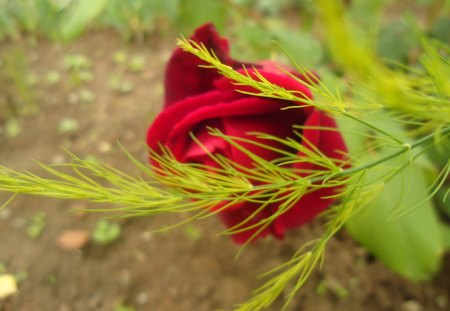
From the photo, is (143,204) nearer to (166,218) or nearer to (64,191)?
(64,191)

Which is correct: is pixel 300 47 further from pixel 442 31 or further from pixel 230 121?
pixel 230 121

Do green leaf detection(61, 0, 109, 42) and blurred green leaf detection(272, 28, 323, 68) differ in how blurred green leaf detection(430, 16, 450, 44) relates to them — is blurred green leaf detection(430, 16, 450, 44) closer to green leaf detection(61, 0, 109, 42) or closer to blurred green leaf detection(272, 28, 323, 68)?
blurred green leaf detection(272, 28, 323, 68)

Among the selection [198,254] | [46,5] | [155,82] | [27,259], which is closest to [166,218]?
[198,254]

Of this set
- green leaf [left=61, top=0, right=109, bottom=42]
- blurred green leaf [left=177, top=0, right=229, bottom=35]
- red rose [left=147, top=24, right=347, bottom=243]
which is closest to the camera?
red rose [left=147, top=24, right=347, bottom=243]

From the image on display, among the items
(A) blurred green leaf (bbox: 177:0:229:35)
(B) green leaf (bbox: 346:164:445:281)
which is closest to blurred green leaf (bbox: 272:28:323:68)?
(A) blurred green leaf (bbox: 177:0:229:35)

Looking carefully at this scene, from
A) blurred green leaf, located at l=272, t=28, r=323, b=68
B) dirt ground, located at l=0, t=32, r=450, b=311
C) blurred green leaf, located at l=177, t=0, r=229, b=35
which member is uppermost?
blurred green leaf, located at l=177, t=0, r=229, b=35

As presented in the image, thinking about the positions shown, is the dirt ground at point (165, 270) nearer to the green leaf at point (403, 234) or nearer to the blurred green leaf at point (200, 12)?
the green leaf at point (403, 234)

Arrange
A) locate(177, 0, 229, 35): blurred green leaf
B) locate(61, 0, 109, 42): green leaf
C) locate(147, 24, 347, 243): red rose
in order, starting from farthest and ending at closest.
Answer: locate(177, 0, 229, 35): blurred green leaf → locate(61, 0, 109, 42): green leaf → locate(147, 24, 347, 243): red rose

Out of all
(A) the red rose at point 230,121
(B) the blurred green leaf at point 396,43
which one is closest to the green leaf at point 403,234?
(A) the red rose at point 230,121
